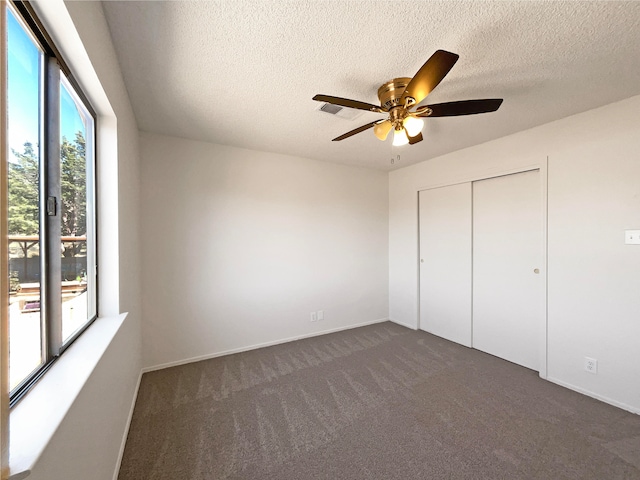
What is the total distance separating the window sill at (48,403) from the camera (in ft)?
2.07

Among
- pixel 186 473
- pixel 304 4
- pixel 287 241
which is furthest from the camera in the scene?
pixel 287 241

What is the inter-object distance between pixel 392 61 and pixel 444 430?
249 centimetres

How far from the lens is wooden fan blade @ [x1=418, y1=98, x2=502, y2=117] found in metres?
1.64

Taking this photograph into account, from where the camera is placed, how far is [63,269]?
1.17 metres

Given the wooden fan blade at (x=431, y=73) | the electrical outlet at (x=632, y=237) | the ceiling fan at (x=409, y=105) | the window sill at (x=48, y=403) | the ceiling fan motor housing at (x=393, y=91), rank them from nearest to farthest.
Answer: the window sill at (x=48, y=403) < the wooden fan blade at (x=431, y=73) < the ceiling fan at (x=409, y=105) < the ceiling fan motor housing at (x=393, y=91) < the electrical outlet at (x=632, y=237)

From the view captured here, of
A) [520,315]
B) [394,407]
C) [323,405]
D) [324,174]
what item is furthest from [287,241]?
[520,315]

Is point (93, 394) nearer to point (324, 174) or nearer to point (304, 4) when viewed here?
point (304, 4)

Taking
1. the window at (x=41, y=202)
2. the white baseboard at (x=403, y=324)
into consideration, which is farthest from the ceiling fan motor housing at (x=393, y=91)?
the white baseboard at (x=403, y=324)

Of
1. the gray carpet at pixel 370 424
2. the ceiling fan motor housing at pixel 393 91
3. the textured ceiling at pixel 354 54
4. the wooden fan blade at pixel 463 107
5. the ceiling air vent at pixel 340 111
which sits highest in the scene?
the textured ceiling at pixel 354 54

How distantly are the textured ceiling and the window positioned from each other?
0.52m

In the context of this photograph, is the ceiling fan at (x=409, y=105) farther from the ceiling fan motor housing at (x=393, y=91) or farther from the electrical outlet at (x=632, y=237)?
the electrical outlet at (x=632, y=237)

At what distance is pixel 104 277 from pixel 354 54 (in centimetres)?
204

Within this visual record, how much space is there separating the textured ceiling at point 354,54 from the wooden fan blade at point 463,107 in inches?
10.3

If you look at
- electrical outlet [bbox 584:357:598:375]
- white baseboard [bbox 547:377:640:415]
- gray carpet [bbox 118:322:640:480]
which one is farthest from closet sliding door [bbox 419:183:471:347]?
electrical outlet [bbox 584:357:598:375]
